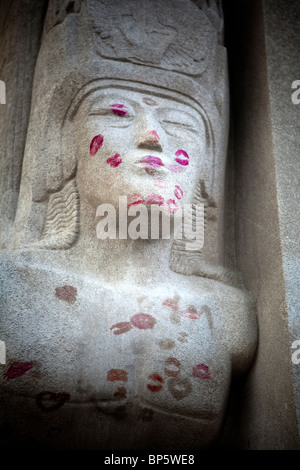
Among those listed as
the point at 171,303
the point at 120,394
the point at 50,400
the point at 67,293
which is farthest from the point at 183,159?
the point at 50,400

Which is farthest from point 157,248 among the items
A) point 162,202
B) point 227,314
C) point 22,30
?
point 22,30

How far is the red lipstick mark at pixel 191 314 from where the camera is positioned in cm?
217

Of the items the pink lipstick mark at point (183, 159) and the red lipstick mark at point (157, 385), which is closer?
the red lipstick mark at point (157, 385)

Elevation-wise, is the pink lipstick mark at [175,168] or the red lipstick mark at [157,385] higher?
the pink lipstick mark at [175,168]

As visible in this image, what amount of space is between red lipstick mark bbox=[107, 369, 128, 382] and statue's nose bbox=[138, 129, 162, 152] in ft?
2.95

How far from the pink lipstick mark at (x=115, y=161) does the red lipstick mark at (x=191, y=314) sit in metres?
0.66

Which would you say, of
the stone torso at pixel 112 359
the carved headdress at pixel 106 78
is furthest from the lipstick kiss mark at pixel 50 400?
the carved headdress at pixel 106 78

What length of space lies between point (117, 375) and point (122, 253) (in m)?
0.51

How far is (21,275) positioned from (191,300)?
0.68 metres

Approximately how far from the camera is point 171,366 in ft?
6.77

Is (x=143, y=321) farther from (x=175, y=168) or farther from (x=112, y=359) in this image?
(x=175, y=168)

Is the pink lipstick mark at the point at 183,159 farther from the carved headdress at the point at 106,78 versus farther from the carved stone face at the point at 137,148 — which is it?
the carved headdress at the point at 106,78

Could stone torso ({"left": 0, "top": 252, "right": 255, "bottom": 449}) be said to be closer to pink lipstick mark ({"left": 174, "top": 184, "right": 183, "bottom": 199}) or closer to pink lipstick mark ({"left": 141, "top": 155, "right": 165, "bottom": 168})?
pink lipstick mark ({"left": 174, "top": 184, "right": 183, "bottom": 199})

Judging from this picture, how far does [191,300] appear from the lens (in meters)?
2.22
